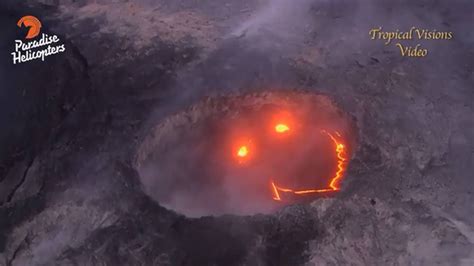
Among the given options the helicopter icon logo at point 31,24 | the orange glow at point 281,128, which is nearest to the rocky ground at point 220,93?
the helicopter icon logo at point 31,24

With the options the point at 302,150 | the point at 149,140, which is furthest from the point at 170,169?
the point at 302,150

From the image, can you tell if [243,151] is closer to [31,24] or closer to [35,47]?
[35,47]

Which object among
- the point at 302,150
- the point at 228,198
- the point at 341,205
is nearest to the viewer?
the point at 341,205

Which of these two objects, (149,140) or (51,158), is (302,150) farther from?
(51,158)

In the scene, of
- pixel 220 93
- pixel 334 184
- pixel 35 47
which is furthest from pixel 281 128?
pixel 35 47

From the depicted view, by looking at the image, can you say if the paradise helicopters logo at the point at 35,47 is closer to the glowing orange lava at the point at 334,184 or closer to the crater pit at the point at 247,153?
the crater pit at the point at 247,153

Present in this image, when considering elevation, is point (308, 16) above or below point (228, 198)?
above
